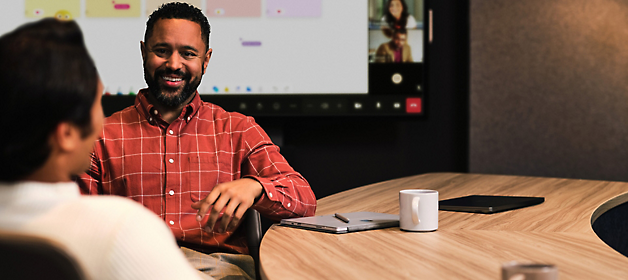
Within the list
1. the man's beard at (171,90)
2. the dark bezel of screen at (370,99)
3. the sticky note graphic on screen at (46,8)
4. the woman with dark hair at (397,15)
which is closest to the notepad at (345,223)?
the man's beard at (171,90)

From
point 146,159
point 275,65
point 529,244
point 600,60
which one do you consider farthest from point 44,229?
point 600,60

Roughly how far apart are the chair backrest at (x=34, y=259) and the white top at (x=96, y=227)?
0.05 m

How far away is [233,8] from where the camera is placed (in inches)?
89.5

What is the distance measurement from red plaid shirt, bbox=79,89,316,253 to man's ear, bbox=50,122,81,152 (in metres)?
0.73

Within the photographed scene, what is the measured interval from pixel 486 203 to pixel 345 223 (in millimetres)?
433

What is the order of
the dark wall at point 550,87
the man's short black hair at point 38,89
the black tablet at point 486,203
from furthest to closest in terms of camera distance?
1. the dark wall at point 550,87
2. the black tablet at point 486,203
3. the man's short black hair at point 38,89

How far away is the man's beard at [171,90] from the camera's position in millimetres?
1398

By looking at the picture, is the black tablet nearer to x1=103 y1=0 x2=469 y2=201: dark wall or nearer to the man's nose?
the man's nose

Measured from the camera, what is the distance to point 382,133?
249 cm

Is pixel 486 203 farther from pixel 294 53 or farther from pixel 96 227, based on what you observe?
pixel 294 53

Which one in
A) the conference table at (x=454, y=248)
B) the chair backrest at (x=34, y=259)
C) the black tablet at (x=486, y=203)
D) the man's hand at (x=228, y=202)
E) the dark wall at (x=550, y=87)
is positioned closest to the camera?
the chair backrest at (x=34, y=259)

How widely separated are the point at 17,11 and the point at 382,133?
1.62 m

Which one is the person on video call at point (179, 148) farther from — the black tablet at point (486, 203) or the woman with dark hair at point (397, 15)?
the woman with dark hair at point (397, 15)

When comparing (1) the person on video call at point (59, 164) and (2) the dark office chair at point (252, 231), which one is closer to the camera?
(1) the person on video call at point (59, 164)
